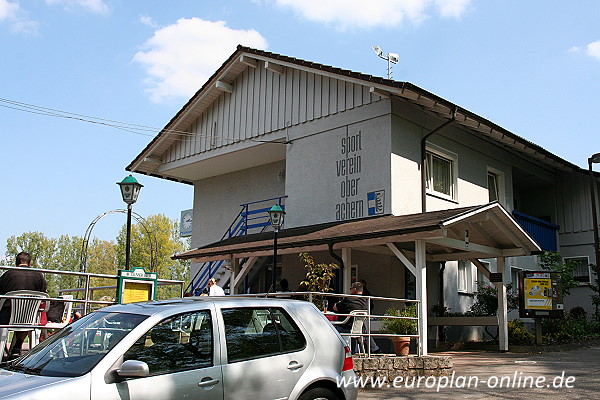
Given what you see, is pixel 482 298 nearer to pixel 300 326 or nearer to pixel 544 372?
pixel 544 372

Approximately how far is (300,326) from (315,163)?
40.0ft

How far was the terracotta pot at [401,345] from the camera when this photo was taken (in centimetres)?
1104

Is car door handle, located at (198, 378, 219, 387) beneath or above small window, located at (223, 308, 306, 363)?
beneath

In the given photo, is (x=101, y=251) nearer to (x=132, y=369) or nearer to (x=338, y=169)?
(x=338, y=169)

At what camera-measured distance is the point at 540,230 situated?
21.8m

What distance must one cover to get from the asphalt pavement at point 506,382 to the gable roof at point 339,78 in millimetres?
6494

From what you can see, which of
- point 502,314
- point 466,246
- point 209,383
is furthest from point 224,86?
point 209,383

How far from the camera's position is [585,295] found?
73.8 feet

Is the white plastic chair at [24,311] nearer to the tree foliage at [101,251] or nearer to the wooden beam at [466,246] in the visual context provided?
the wooden beam at [466,246]

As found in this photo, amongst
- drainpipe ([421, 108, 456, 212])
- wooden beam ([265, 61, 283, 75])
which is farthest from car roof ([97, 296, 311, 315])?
wooden beam ([265, 61, 283, 75])

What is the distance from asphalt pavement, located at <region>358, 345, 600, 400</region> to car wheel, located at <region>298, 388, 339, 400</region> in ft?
10.1

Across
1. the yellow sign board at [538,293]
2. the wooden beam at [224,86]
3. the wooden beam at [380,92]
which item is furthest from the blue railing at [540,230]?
the wooden beam at [224,86]

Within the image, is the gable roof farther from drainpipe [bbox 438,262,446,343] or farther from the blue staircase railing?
drainpipe [bbox 438,262,446,343]

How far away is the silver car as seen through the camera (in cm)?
442
